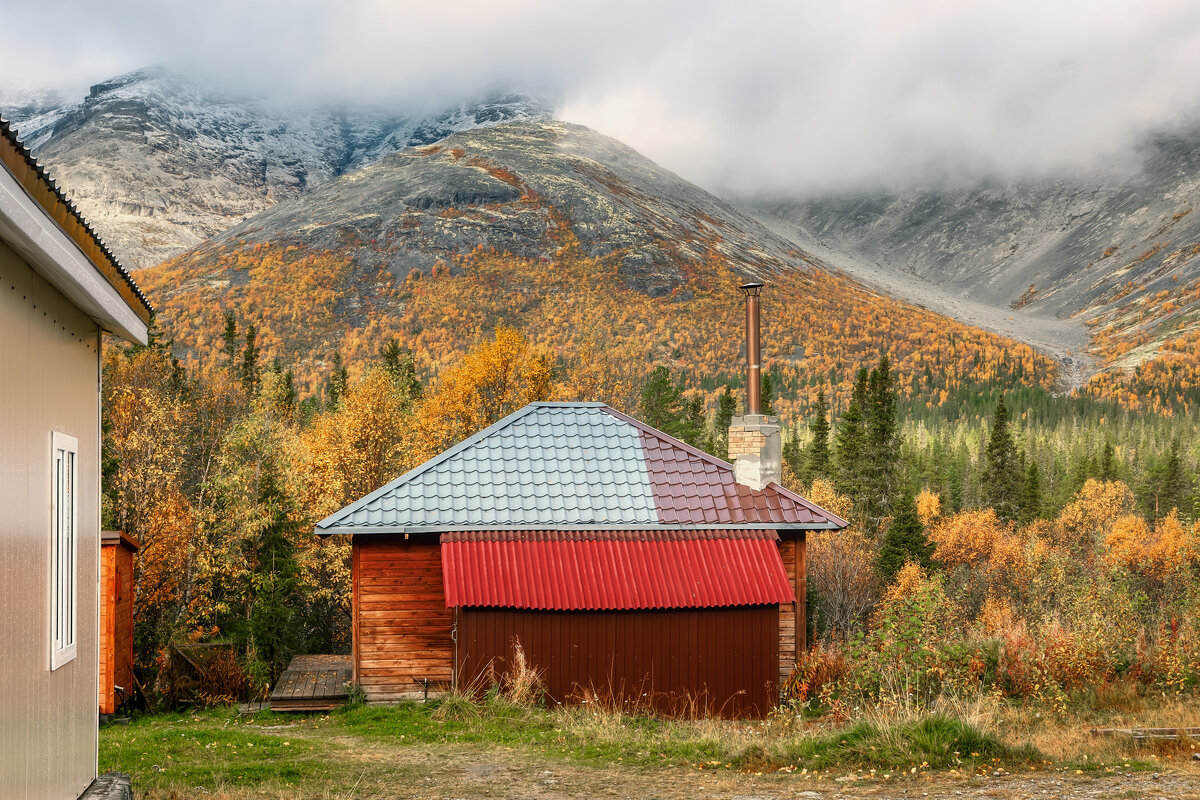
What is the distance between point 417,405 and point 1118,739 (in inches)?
1593

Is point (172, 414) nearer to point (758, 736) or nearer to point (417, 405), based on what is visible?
point (417, 405)

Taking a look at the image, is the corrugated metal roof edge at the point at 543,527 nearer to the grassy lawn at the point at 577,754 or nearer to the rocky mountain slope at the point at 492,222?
the grassy lawn at the point at 577,754

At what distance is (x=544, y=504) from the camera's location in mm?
16750

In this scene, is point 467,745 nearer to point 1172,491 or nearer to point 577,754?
point 577,754

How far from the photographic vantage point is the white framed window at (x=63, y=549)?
6.02m

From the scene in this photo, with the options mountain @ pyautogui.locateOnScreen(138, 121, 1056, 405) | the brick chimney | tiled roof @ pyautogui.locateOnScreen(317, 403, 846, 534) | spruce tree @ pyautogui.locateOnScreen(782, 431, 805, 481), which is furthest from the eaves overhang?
mountain @ pyautogui.locateOnScreen(138, 121, 1056, 405)

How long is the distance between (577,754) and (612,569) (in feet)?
16.7

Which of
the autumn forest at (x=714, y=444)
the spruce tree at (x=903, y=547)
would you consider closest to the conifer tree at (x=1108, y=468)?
the autumn forest at (x=714, y=444)

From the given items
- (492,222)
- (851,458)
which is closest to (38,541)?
(851,458)

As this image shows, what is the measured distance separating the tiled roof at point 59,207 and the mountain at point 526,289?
9367 centimetres

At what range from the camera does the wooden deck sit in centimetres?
1566

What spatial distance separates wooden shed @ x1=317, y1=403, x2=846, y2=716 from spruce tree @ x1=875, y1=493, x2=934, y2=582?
115 feet

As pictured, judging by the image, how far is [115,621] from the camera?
1656 cm

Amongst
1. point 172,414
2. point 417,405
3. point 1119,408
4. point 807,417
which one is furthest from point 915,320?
point 172,414
